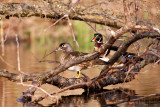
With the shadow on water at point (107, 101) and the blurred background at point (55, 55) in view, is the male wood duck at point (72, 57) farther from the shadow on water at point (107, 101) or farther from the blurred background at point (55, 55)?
the shadow on water at point (107, 101)

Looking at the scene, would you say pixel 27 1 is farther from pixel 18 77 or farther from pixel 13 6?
pixel 18 77

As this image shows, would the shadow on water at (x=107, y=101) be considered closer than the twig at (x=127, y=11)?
No

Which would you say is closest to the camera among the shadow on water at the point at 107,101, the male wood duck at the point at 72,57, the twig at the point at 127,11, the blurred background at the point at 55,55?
the twig at the point at 127,11

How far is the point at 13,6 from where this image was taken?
6934mm

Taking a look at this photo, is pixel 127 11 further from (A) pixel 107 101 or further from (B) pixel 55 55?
(B) pixel 55 55

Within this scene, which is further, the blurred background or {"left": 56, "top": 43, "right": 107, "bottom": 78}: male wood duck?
{"left": 56, "top": 43, "right": 107, "bottom": 78}: male wood duck

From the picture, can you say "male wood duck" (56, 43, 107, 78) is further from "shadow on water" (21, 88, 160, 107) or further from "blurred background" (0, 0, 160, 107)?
"shadow on water" (21, 88, 160, 107)

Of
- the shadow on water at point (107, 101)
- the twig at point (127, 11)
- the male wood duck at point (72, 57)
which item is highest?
the twig at point (127, 11)

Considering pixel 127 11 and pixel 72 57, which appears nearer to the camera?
pixel 127 11

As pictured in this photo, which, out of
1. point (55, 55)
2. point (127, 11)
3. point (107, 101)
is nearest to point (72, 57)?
point (55, 55)

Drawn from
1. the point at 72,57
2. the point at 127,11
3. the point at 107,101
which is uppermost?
the point at 127,11

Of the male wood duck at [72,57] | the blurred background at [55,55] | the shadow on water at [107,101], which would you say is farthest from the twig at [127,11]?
the male wood duck at [72,57]

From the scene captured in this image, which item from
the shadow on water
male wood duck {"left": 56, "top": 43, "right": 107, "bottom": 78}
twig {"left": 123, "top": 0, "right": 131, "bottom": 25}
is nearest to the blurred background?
the shadow on water

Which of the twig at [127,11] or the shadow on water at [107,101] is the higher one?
the twig at [127,11]
